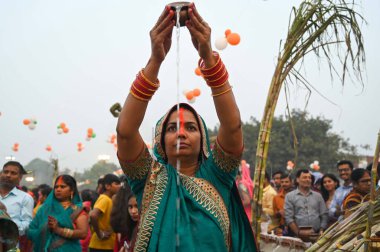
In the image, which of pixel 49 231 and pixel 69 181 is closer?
pixel 49 231

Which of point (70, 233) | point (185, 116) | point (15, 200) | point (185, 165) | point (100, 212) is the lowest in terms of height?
point (70, 233)

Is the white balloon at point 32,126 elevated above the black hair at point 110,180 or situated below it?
above

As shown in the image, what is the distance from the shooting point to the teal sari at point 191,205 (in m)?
2.52

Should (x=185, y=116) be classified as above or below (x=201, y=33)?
below

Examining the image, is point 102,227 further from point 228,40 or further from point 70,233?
point 228,40

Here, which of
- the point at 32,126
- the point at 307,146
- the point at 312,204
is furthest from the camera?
the point at 307,146

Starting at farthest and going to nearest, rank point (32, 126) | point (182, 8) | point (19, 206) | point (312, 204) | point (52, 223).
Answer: point (32, 126) < point (312, 204) < point (19, 206) < point (52, 223) < point (182, 8)

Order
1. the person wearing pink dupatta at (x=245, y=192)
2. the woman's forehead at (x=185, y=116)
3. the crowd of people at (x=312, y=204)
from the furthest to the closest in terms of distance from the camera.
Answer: the crowd of people at (x=312, y=204) → the person wearing pink dupatta at (x=245, y=192) → the woman's forehead at (x=185, y=116)

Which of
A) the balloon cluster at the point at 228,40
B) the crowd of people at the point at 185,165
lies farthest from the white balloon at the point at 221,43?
the crowd of people at the point at 185,165

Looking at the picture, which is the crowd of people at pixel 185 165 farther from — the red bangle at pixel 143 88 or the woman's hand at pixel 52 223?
the woman's hand at pixel 52 223

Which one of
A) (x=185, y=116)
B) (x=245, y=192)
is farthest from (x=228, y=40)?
(x=185, y=116)

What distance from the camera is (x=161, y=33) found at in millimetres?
2539

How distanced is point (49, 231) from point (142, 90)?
4313mm

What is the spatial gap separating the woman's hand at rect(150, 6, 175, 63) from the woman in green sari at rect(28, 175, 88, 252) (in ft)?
14.1
